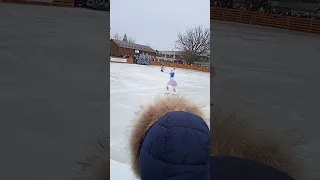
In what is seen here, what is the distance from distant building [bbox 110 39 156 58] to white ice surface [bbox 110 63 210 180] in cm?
1

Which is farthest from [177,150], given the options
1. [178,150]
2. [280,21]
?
[280,21]

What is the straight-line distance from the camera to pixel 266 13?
449cm

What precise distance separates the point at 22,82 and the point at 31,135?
58cm

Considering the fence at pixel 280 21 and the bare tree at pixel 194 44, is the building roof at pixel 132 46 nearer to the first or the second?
the bare tree at pixel 194 44

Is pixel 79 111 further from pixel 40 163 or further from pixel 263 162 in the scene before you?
pixel 263 162

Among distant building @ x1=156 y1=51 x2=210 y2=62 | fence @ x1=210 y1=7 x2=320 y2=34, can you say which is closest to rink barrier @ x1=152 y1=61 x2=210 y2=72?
distant building @ x1=156 y1=51 x2=210 y2=62

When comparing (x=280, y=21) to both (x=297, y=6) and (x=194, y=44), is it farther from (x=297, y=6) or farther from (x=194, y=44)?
(x=194, y=44)

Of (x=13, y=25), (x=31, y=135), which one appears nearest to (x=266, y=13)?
(x=13, y=25)

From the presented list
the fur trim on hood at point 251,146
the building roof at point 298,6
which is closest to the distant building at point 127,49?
the fur trim on hood at point 251,146

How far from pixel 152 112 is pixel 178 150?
2.4 inches

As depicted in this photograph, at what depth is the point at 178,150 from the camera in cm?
20

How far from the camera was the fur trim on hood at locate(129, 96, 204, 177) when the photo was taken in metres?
0.25

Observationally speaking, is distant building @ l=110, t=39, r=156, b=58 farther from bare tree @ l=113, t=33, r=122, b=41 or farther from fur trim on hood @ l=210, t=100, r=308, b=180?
fur trim on hood @ l=210, t=100, r=308, b=180

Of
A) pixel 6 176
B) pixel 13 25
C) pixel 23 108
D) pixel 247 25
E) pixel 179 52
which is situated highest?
pixel 247 25
